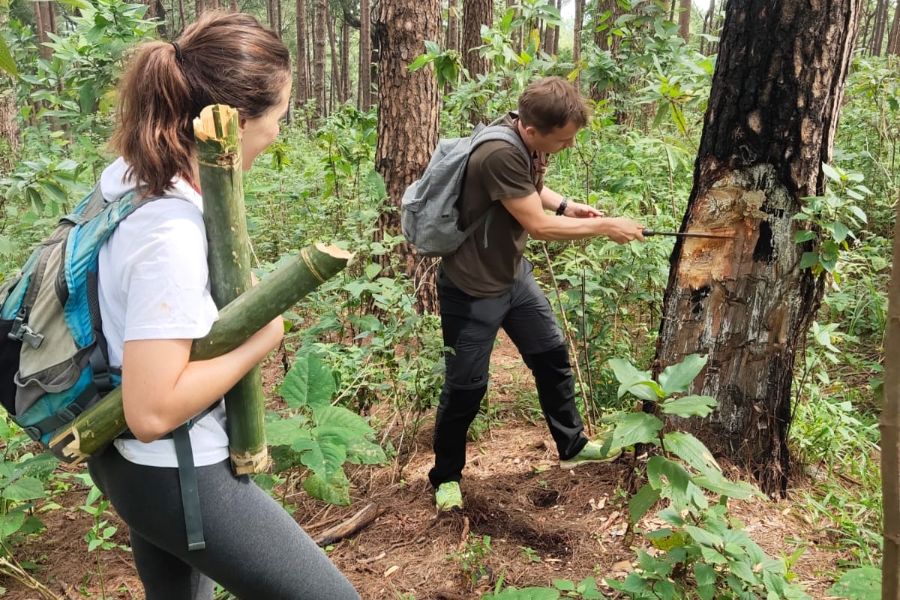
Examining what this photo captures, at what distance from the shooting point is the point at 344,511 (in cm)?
313

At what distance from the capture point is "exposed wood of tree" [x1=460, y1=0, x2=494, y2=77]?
8.79m

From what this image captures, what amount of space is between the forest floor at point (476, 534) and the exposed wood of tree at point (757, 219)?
1.38 ft

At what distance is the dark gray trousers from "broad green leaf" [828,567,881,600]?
1711 millimetres

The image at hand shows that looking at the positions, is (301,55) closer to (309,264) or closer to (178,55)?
(178,55)

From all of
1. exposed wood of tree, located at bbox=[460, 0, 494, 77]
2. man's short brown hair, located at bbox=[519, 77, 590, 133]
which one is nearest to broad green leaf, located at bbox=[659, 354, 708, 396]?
man's short brown hair, located at bbox=[519, 77, 590, 133]

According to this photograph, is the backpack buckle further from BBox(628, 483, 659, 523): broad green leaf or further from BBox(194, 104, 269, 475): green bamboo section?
BBox(628, 483, 659, 523): broad green leaf

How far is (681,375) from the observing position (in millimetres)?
1793

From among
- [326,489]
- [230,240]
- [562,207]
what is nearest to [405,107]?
[562,207]

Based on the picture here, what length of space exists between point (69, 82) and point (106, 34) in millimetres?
733

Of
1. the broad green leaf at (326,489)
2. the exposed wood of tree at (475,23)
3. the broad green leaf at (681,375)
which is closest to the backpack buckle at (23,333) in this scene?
the broad green leaf at (326,489)

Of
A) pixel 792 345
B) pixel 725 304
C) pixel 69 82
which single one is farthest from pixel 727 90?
pixel 69 82

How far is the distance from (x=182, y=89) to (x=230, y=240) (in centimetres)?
33

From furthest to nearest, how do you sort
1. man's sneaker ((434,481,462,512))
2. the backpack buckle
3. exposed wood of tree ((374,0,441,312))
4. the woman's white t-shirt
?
exposed wood of tree ((374,0,441,312))
man's sneaker ((434,481,462,512))
the backpack buckle
the woman's white t-shirt

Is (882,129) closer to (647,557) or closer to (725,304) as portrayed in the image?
(725,304)
